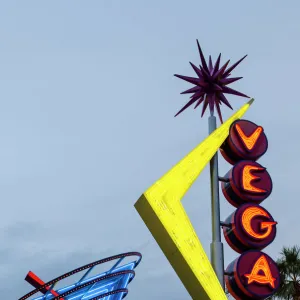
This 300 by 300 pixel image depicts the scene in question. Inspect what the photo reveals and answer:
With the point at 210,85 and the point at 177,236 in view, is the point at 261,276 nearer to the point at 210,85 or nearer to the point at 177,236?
the point at 177,236

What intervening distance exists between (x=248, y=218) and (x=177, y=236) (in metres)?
3.50

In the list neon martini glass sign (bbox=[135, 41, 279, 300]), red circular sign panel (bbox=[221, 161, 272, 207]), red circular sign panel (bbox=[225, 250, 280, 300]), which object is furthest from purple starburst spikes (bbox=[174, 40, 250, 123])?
red circular sign panel (bbox=[225, 250, 280, 300])

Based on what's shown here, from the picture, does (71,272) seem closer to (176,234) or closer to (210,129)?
(176,234)

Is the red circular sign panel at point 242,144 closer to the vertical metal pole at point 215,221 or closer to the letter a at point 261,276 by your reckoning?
the vertical metal pole at point 215,221

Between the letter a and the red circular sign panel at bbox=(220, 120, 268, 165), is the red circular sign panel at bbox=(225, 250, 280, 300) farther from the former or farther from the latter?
the red circular sign panel at bbox=(220, 120, 268, 165)

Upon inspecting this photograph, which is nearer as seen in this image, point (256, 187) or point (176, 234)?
point (176, 234)

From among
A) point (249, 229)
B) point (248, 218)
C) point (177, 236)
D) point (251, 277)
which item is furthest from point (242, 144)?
point (177, 236)

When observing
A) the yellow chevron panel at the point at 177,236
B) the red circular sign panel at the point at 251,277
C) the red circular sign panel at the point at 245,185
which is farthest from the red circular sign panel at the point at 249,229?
the yellow chevron panel at the point at 177,236

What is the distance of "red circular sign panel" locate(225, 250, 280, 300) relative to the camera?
2169cm

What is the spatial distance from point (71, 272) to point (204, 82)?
9653 mm

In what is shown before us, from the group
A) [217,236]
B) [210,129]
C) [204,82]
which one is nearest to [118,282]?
[217,236]

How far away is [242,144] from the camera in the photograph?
24672 mm

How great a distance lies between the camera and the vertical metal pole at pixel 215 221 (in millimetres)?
21906

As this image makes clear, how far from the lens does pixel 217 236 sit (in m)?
22.7
